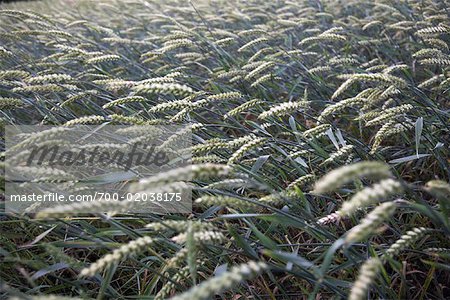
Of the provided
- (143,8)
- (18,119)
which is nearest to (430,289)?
(18,119)

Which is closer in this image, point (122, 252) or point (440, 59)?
point (122, 252)

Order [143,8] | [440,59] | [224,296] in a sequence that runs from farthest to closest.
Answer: [143,8], [440,59], [224,296]

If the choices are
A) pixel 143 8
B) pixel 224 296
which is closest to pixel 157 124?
pixel 224 296

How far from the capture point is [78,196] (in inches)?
74.5

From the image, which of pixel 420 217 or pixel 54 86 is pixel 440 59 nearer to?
pixel 420 217

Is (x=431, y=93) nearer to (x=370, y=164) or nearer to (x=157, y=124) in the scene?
(x=157, y=124)

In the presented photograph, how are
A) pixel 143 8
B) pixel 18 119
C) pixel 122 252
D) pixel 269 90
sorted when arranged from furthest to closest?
pixel 143 8 < pixel 269 90 < pixel 18 119 < pixel 122 252

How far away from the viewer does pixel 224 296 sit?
5.30 feet

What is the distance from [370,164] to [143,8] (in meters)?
5.50

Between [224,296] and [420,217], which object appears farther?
[420,217]

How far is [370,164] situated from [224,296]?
2.96ft

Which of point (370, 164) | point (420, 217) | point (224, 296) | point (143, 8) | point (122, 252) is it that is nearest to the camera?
point (370, 164)

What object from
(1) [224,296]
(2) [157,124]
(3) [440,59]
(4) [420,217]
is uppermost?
(3) [440,59]

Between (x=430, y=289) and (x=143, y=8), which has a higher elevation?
(x=430, y=289)
